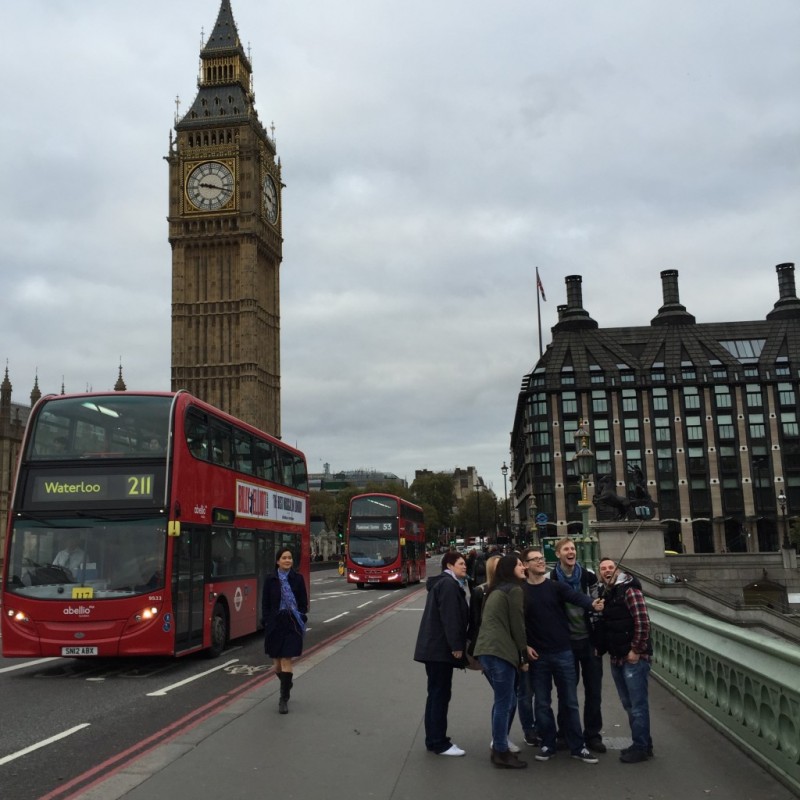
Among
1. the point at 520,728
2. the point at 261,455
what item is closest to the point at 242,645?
the point at 261,455

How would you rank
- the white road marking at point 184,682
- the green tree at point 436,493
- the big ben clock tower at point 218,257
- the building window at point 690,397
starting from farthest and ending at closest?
the green tree at point 436,493
the big ben clock tower at point 218,257
the building window at point 690,397
the white road marking at point 184,682

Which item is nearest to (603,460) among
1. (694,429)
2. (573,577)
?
(694,429)

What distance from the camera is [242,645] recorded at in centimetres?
1653

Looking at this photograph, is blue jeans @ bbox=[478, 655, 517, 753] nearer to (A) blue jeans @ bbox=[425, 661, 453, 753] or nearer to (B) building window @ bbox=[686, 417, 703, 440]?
(A) blue jeans @ bbox=[425, 661, 453, 753]

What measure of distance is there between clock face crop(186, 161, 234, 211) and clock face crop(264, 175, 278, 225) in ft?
16.5

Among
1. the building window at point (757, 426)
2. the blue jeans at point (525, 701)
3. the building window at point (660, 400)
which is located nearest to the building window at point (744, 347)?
the building window at point (757, 426)

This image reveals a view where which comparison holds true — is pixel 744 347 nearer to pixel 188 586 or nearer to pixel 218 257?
pixel 218 257

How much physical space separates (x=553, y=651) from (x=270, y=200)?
97.0m

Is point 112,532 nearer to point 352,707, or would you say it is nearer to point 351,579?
point 352,707

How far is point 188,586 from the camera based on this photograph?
43.1ft

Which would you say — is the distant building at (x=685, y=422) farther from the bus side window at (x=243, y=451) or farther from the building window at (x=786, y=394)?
the bus side window at (x=243, y=451)

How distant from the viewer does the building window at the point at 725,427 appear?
294 feet

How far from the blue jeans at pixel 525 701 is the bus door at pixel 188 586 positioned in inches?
256

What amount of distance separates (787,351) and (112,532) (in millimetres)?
91478
